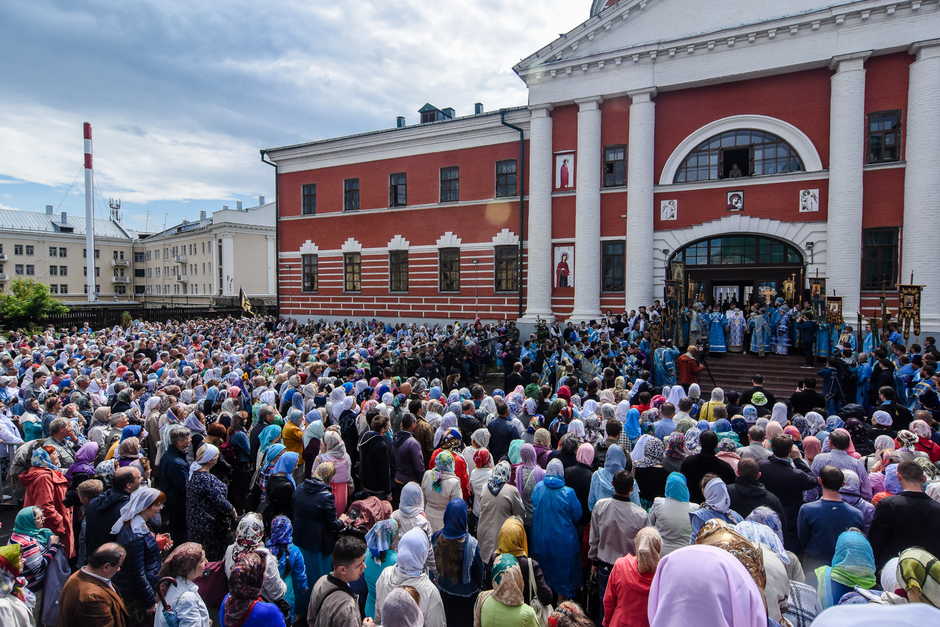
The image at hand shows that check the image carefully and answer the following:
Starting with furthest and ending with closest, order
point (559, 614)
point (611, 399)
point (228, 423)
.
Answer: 1. point (611, 399)
2. point (228, 423)
3. point (559, 614)

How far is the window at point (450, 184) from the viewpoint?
24203 mm

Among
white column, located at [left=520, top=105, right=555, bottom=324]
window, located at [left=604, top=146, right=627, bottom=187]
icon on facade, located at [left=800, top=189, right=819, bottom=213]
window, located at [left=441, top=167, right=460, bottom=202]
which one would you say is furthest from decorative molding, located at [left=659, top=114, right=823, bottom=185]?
window, located at [left=441, top=167, right=460, bottom=202]

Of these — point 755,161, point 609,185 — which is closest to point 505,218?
point 609,185

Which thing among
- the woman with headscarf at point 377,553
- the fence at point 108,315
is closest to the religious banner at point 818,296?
the woman with headscarf at point 377,553

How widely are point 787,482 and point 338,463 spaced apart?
4687 millimetres

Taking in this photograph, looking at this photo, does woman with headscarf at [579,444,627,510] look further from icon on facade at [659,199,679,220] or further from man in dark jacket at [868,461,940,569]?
icon on facade at [659,199,679,220]

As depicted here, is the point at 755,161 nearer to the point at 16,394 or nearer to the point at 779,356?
the point at 779,356

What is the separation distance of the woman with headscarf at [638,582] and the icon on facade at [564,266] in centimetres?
1783

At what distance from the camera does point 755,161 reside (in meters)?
18.3

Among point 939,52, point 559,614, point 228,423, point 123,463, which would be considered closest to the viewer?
point 559,614

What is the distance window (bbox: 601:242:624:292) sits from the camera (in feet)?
66.5

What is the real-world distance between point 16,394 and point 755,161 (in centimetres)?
2149

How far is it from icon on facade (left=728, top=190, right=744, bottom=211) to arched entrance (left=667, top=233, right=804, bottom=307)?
0.92 meters

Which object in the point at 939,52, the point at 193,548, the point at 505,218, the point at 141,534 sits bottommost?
the point at 141,534
